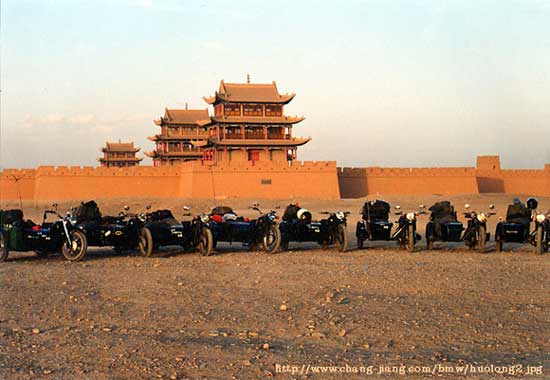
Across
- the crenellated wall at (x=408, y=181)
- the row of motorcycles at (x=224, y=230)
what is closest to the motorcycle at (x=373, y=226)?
the row of motorcycles at (x=224, y=230)

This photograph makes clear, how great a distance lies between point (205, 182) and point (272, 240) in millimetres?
27518

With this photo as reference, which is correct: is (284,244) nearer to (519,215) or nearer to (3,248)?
(519,215)

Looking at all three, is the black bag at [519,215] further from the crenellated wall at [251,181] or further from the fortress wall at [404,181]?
the fortress wall at [404,181]

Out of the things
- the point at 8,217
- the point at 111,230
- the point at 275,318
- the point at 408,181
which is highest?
the point at 408,181

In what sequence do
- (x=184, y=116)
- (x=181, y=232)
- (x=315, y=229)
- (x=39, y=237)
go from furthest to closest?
(x=184, y=116) < (x=315, y=229) < (x=181, y=232) < (x=39, y=237)

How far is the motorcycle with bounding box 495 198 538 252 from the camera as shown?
1306 centimetres

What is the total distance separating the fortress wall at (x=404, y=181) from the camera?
4219cm

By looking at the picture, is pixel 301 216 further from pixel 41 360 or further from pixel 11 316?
pixel 41 360

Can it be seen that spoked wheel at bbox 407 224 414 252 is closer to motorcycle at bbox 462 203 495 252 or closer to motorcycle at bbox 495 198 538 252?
motorcycle at bbox 462 203 495 252

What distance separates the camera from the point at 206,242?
12.8m

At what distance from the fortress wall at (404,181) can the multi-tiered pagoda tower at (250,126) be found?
14.6 ft

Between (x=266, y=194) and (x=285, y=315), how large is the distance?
33025 millimetres

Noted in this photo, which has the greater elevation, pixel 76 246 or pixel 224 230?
pixel 224 230

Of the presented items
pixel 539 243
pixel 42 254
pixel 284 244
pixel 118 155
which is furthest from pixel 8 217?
pixel 118 155
